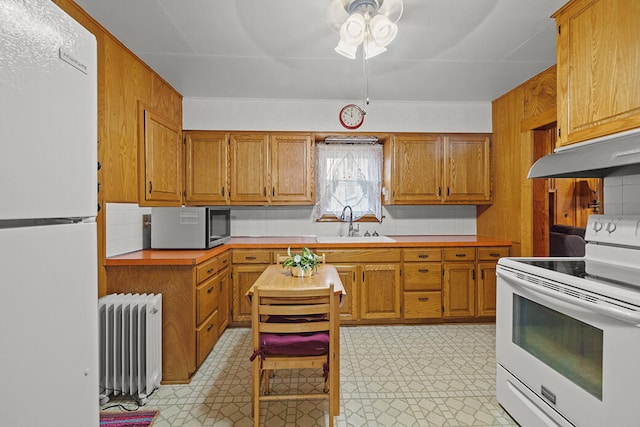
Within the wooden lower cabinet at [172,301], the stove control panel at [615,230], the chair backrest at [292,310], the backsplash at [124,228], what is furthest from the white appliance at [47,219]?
the stove control panel at [615,230]

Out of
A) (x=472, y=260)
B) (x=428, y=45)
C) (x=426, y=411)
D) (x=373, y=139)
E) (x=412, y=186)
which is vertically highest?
(x=428, y=45)

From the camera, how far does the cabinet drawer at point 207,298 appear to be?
7.66 feet

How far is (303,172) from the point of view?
11.5ft

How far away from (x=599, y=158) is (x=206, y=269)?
252 cm

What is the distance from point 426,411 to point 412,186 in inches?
90.5

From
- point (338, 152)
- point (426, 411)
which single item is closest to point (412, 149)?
point (338, 152)

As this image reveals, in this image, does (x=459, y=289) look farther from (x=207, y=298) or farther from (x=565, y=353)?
(x=207, y=298)

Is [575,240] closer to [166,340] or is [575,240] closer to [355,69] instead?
[355,69]

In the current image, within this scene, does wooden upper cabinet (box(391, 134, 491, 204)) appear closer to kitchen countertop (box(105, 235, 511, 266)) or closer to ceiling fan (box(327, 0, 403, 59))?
kitchen countertop (box(105, 235, 511, 266))

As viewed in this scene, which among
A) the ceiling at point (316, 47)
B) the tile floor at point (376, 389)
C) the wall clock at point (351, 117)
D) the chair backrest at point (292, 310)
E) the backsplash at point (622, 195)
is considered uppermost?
the ceiling at point (316, 47)

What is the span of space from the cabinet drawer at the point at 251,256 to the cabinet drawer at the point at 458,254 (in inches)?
72.6

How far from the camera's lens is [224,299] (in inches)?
118

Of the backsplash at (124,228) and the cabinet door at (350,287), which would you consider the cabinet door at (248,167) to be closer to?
the backsplash at (124,228)

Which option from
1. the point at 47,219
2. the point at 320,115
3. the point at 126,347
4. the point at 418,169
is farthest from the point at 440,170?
the point at 47,219
